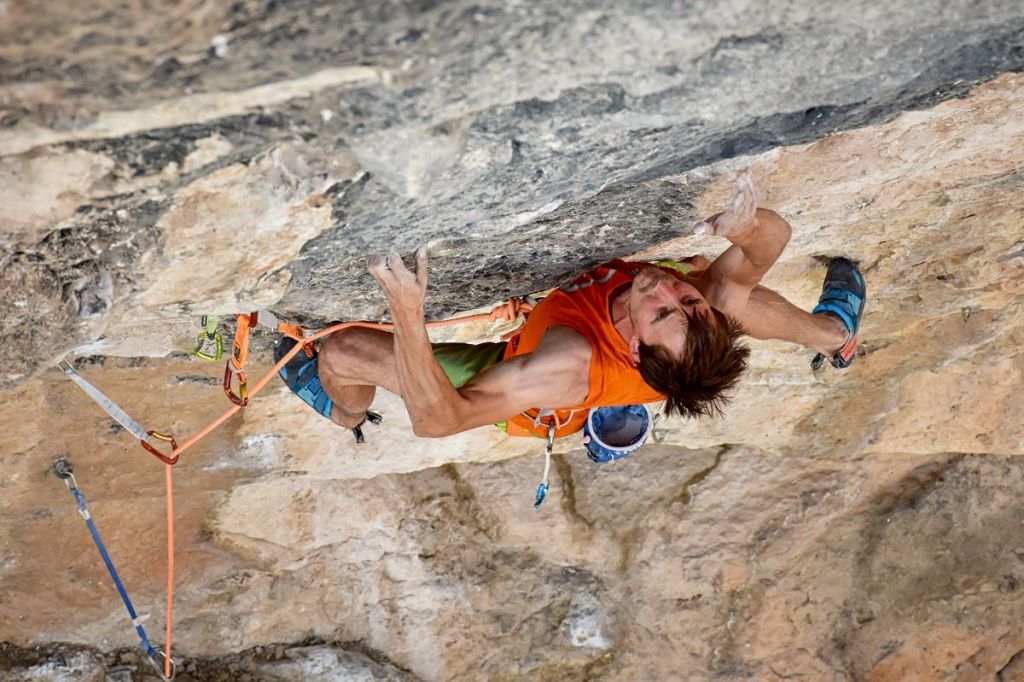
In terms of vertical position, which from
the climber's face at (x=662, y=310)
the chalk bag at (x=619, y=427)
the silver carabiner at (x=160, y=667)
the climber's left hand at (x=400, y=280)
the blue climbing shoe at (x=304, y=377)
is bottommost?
the silver carabiner at (x=160, y=667)

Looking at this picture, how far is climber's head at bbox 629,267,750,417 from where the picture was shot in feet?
7.30

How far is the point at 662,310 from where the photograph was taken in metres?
2.23

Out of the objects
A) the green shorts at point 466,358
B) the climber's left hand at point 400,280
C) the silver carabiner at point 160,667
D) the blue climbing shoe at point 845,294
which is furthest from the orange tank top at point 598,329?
the silver carabiner at point 160,667

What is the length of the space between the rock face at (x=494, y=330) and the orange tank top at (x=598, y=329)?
8 cm

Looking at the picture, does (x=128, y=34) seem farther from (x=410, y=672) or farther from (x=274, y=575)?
(x=410, y=672)

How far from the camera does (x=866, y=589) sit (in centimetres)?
392

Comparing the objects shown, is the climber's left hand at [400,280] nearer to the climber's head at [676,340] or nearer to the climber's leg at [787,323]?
the climber's head at [676,340]

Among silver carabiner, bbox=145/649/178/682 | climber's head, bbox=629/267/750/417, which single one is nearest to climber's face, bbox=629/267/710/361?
climber's head, bbox=629/267/750/417

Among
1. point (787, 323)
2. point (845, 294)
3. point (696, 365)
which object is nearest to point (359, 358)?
point (696, 365)

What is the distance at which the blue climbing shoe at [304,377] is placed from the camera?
8.53 feet

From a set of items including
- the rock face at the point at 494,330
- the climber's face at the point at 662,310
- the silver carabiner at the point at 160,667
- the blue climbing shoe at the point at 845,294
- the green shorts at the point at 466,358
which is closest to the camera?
the rock face at the point at 494,330

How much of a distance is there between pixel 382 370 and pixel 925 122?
1397 millimetres

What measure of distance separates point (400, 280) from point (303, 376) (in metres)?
0.85

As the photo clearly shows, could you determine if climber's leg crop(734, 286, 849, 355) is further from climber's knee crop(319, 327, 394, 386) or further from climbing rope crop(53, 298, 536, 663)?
climber's knee crop(319, 327, 394, 386)
